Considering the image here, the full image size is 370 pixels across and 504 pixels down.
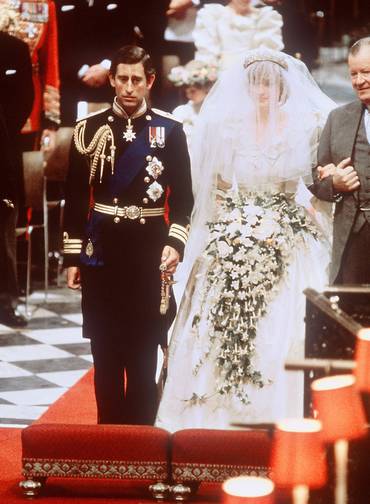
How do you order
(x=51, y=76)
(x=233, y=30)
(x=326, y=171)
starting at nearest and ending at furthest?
1. (x=326, y=171)
2. (x=51, y=76)
3. (x=233, y=30)

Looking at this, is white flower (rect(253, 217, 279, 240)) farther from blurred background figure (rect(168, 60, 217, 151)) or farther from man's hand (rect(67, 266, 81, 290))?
blurred background figure (rect(168, 60, 217, 151))

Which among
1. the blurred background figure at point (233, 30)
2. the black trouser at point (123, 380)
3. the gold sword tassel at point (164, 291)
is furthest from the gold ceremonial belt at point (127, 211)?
the blurred background figure at point (233, 30)

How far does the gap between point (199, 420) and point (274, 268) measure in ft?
2.47

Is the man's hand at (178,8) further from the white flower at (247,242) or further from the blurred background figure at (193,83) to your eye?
the white flower at (247,242)

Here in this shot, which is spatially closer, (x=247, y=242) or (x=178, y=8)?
(x=247, y=242)

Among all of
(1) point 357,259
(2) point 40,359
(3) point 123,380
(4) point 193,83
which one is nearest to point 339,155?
(1) point 357,259

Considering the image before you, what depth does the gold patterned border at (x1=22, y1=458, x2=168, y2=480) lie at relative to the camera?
4.93 m

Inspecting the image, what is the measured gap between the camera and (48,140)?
924 cm

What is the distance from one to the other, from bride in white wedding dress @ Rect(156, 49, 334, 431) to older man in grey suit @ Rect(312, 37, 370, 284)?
0.24m

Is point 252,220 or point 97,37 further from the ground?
point 97,37

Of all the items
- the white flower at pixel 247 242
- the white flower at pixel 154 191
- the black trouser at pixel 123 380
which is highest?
the white flower at pixel 154 191

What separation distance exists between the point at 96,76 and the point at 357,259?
190 inches

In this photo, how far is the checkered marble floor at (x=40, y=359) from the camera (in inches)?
257

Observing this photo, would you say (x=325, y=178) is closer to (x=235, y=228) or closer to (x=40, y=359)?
(x=235, y=228)
